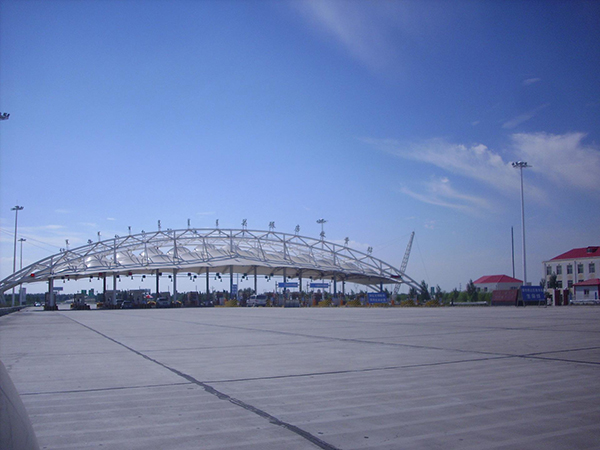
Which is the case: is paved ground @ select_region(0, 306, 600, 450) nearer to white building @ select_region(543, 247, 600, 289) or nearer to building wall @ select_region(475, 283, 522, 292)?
white building @ select_region(543, 247, 600, 289)

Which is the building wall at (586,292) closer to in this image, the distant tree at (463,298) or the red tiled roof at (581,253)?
the distant tree at (463,298)

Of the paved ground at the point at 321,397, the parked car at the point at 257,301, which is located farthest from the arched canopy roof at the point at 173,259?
the paved ground at the point at 321,397

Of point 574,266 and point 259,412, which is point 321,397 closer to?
point 259,412

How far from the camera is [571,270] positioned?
9844 centimetres

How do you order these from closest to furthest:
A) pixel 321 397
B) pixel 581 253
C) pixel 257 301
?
pixel 321 397 < pixel 257 301 < pixel 581 253

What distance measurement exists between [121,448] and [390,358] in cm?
723

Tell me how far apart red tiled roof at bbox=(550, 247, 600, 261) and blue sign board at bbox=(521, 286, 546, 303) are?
164 ft

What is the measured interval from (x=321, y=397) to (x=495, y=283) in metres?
117

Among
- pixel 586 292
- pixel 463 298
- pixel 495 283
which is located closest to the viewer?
pixel 586 292

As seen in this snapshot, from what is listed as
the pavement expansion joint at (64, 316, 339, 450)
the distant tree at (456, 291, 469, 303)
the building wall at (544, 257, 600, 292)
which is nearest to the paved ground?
the pavement expansion joint at (64, 316, 339, 450)

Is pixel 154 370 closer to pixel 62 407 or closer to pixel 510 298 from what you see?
pixel 62 407

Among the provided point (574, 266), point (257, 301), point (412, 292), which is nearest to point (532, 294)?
point (257, 301)

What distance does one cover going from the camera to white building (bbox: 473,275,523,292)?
111 m

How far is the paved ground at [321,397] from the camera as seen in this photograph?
5.34 meters
